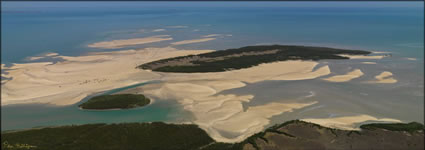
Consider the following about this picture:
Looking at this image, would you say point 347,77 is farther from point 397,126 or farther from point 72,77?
point 72,77

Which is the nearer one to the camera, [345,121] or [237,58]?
[345,121]

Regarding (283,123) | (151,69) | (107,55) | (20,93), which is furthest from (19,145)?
(107,55)

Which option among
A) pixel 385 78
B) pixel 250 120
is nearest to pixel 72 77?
pixel 250 120

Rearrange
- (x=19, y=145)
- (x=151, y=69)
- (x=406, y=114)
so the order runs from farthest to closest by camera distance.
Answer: (x=151, y=69) < (x=406, y=114) < (x=19, y=145)

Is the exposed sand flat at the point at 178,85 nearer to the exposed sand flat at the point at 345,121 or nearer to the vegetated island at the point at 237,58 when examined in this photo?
the vegetated island at the point at 237,58

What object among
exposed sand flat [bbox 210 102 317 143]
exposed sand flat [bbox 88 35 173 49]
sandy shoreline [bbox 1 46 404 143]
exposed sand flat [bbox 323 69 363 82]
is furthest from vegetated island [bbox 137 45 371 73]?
exposed sand flat [bbox 88 35 173 49]

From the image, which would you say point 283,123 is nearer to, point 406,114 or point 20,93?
point 406,114
